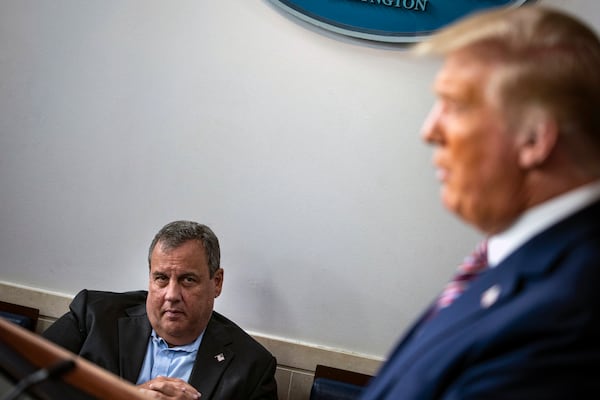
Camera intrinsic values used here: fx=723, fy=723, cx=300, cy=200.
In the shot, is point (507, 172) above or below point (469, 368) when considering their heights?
above

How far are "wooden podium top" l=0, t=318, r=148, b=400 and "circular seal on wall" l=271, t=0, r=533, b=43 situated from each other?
6.80 feet

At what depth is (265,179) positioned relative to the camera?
3.12m

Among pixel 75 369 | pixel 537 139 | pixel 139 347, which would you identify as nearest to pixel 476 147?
pixel 537 139

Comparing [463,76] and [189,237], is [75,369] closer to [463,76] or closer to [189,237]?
[463,76]

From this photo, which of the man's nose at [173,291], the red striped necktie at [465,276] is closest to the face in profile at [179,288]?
the man's nose at [173,291]

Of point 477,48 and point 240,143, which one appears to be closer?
point 477,48

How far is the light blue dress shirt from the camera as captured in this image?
3.03 m

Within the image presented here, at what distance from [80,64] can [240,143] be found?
0.82 meters

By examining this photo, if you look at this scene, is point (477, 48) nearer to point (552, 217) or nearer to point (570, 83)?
point (570, 83)

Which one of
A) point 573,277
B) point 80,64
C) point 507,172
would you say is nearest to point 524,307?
point 573,277

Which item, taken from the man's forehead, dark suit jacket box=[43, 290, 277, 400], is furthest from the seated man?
the man's forehead

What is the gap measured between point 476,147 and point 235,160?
2115 millimetres

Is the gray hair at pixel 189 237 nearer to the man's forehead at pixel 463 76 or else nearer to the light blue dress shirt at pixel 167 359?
the light blue dress shirt at pixel 167 359

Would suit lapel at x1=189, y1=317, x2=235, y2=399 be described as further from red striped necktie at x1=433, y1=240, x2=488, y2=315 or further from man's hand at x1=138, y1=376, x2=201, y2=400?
red striped necktie at x1=433, y1=240, x2=488, y2=315
